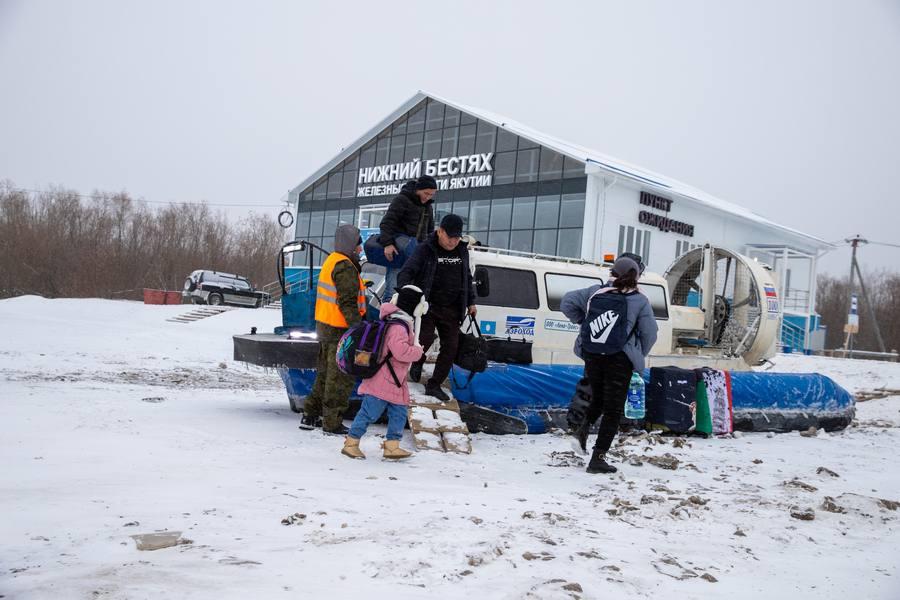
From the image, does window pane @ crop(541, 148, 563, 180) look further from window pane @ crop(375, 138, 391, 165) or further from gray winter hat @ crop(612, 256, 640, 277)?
gray winter hat @ crop(612, 256, 640, 277)

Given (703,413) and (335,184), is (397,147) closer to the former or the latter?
(335,184)

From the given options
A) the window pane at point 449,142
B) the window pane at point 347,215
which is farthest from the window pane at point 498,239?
the window pane at point 347,215

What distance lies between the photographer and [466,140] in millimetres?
31094

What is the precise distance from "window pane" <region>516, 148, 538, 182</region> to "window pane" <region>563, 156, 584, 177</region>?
150cm

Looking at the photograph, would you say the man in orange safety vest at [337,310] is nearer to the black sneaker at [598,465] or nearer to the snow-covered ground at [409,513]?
the snow-covered ground at [409,513]

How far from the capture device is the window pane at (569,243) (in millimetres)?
26797

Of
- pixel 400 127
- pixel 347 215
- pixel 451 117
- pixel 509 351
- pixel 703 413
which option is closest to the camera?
pixel 509 351

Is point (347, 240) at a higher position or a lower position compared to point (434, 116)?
lower

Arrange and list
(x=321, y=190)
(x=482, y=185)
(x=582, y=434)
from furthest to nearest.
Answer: (x=321, y=190)
(x=482, y=185)
(x=582, y=434)

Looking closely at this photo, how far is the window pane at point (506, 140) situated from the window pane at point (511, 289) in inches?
856

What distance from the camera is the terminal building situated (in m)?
27.1

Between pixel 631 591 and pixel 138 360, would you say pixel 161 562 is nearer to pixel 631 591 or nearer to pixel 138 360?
pixel 631 591

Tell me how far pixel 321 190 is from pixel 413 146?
20.9ft

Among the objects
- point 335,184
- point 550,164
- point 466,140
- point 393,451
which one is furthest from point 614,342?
point 335,184
